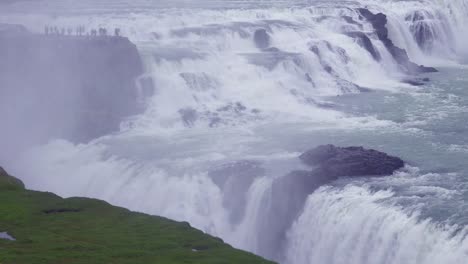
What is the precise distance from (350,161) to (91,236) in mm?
15499

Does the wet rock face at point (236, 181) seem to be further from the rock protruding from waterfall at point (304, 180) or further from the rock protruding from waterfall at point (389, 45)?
the rock protruding from waterfall at point (389, 45)

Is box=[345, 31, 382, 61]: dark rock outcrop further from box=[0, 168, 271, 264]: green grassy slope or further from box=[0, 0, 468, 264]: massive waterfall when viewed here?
box=[0, 168, 271, 264]: green grassy slope

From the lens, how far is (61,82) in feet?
221

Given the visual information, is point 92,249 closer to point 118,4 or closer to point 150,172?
point 150,172

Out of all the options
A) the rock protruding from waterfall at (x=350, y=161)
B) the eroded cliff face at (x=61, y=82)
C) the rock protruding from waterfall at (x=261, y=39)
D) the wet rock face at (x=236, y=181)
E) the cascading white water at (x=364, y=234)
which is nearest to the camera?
the cascading white water at (x=364, y=234)

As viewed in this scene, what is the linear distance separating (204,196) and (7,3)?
46.3 m

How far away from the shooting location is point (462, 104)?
211ft

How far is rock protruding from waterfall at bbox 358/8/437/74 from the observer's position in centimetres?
7906

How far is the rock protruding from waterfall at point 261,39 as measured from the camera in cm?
7794

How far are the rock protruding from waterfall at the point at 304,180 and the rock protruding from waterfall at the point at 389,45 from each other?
2888 cm

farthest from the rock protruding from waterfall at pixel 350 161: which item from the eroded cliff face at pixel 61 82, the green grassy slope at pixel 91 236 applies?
the eroded cliff face at pixel 61 82

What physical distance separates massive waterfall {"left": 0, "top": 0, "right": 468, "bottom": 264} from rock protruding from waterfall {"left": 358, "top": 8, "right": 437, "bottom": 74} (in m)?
0.66

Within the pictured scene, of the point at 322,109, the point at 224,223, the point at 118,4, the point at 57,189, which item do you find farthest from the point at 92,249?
the point at 118,4

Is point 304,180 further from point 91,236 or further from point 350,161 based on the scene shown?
point 91,236
